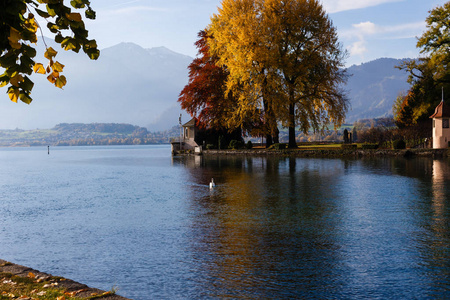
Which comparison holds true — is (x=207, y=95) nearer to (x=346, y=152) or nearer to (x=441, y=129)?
(x=346, y=152)

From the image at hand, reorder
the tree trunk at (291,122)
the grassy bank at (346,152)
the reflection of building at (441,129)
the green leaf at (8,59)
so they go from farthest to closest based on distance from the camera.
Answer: the tree trunk at (291,122)
the reflection of building at (441,129)
the grassy bank at (346,152)
the green leaf at (8,59)

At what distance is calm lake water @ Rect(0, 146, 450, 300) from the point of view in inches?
328

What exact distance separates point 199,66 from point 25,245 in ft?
189

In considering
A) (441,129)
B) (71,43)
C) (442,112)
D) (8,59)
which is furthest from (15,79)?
(442,112)

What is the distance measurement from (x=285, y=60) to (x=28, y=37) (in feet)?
159

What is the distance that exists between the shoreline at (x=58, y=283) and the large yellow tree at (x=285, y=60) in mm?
44611

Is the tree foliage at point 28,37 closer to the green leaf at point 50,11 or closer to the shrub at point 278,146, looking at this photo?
the green leaf at point 50,11

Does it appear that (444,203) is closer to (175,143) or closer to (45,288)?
(45,288)

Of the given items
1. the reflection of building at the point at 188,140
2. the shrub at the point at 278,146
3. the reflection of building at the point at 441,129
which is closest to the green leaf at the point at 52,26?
the shrub at the point at 278,146

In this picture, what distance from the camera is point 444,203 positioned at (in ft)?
55.7

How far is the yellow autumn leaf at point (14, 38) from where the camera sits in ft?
14.5

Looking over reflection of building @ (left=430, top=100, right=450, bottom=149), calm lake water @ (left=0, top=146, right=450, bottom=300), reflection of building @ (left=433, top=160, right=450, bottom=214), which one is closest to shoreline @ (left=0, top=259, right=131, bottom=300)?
calm lake water @ (left=0, top=146, right=450, bottom=300)

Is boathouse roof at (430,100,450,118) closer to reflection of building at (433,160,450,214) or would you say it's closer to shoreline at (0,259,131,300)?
reflection of building at (433,160,450,214)

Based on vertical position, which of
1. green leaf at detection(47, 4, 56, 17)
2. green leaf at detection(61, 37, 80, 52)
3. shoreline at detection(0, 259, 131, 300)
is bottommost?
shoreline at detection(0, 259, 131, 300)
